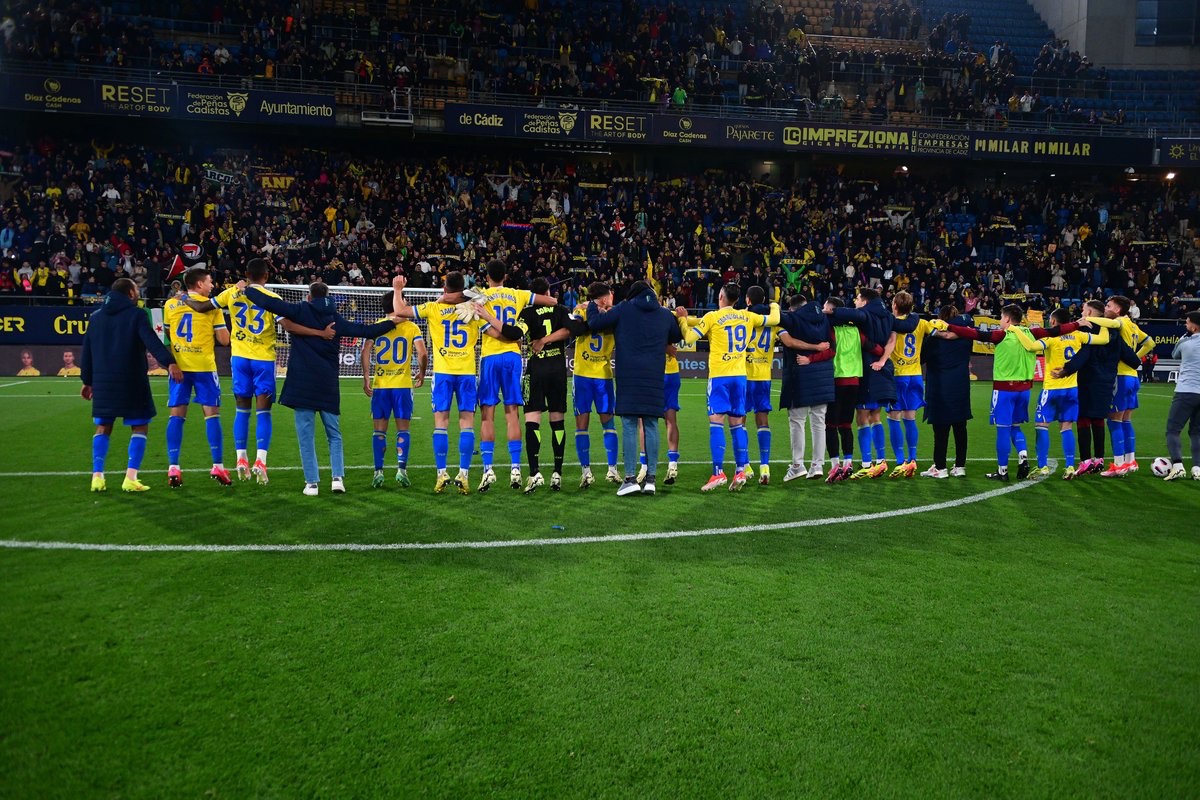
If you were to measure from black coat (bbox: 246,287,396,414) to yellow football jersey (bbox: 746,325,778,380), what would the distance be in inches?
175

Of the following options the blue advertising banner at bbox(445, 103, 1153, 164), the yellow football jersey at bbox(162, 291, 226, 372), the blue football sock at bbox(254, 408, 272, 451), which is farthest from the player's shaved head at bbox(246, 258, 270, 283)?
the blue advertising banner at bbox(445, 103, 1153, 164)

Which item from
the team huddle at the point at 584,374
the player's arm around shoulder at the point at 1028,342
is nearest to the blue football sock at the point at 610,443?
the team huddle at the point at 584,374

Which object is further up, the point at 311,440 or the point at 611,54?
the point at 611,54

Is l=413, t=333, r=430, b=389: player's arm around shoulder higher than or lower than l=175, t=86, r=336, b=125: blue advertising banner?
lower

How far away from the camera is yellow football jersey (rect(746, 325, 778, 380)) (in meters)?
9.79

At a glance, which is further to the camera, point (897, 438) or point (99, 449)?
point (897, 438)

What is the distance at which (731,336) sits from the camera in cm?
948

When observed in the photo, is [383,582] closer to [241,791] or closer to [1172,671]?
[241,791]

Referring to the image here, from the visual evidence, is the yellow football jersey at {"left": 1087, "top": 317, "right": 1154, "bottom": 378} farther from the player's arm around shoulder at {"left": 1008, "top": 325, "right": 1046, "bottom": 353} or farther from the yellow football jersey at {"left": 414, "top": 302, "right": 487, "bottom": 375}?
the yellow football jersey at {"left": 414, "top": 302, "right": 487, "bottom": 375}

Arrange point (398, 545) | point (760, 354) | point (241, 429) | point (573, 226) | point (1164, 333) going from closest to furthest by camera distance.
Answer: point (398, 545) < point (241, 429) < point (760, 354) < point (1164, 333) < point (573, 226)

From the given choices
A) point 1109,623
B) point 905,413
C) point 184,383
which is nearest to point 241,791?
point 1109,623

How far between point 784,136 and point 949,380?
28.0 meters

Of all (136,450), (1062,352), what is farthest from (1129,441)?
(136,450)

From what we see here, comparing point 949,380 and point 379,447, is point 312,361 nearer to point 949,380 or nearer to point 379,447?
point 379,447
